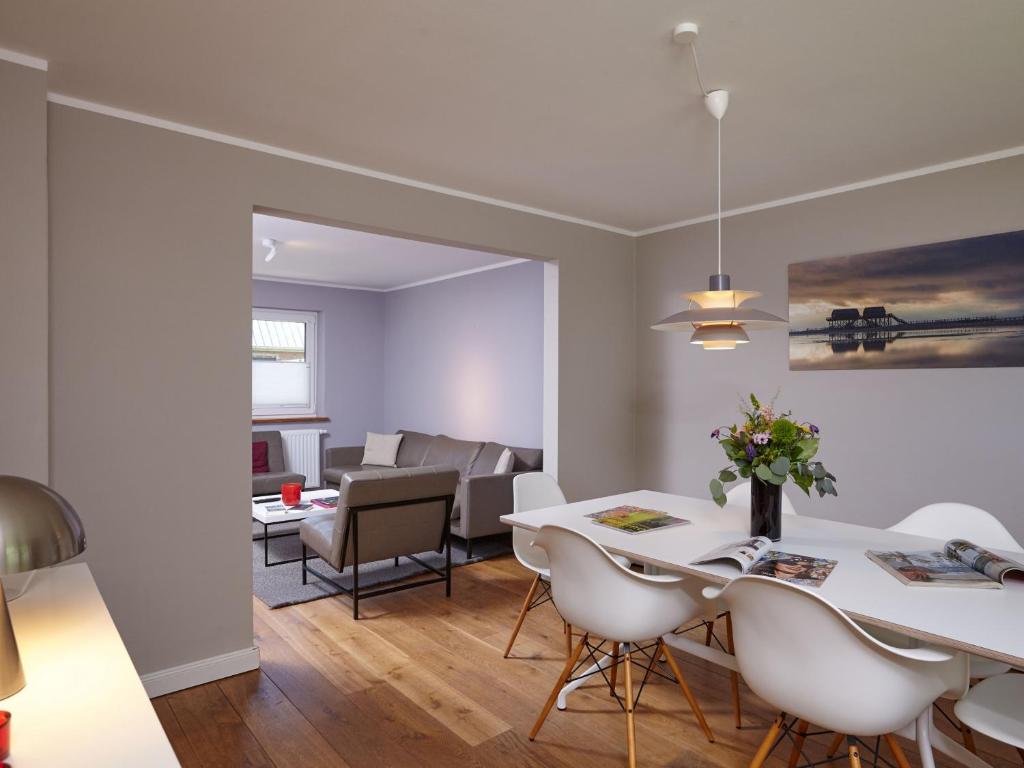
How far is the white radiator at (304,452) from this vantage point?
733cm

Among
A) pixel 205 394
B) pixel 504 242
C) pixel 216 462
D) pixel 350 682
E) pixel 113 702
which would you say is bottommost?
pixel 350 682

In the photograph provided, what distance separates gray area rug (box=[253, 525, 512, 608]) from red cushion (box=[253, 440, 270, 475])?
145 cm

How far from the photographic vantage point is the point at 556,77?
2.34m

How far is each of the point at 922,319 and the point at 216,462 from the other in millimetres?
3600

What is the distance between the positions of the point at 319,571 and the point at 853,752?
362 centimetres

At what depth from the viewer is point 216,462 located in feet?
9.70

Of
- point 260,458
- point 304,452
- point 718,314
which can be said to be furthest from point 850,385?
point 304,452

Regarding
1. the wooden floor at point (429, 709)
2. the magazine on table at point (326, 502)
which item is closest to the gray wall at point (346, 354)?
the magazine on table at point (326, 502)

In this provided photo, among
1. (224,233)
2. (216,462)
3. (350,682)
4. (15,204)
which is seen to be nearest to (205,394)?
(216,462)

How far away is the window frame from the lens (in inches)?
294

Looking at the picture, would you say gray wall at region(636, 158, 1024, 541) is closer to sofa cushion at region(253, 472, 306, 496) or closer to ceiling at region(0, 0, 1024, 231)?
ceiling at region(0, 0, 1024, 231)

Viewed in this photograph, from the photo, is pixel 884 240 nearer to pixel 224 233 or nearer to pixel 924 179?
pixel 924 179

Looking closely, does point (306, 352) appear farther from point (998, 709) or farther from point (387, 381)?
point (998, 709)

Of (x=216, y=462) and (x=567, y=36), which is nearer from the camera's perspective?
(x=567, y=36)
